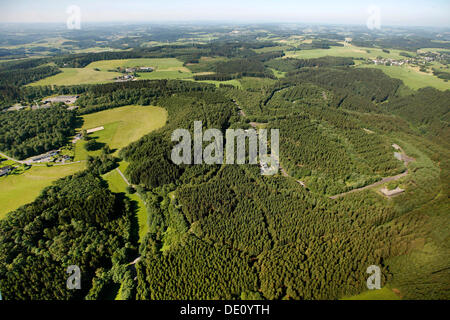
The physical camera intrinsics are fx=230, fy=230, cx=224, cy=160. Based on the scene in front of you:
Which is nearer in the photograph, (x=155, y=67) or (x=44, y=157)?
(x=44, y=157)

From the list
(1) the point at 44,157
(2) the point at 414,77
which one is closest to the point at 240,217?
(1) the point at 44,157

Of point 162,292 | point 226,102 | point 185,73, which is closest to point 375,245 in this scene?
point 162,292

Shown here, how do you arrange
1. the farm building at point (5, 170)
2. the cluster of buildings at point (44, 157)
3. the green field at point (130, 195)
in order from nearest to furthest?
the green field at point (130, 195) → the farm building at point (5, 170) → the cluster of buildings at point (44, 157)

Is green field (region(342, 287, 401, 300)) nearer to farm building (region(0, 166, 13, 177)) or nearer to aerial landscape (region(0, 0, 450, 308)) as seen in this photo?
aerial landscape (region(0, 0, 450, 308))

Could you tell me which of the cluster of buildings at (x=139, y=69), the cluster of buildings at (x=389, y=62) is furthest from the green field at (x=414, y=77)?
the cluster of buildings at (x=139, y=69)

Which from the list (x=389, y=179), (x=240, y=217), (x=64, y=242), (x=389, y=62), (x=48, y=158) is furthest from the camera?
(x=389, y=62)

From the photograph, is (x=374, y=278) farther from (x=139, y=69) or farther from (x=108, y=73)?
(x=139, y=69)

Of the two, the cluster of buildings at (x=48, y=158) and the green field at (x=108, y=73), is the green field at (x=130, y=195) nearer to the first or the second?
the cluster of buildings at (x=48, y=158)
